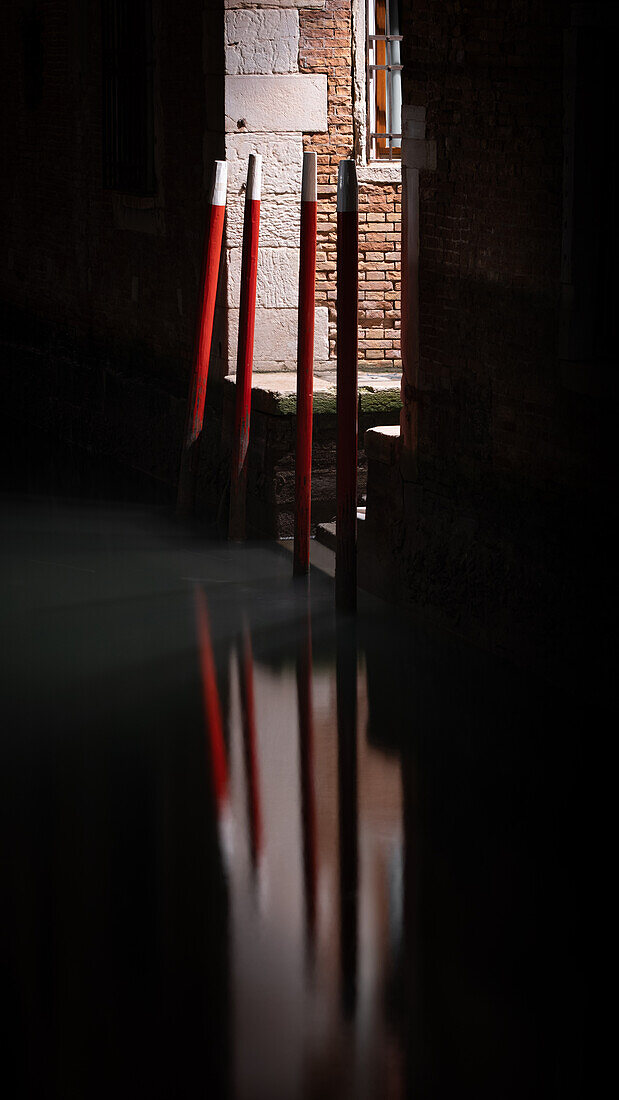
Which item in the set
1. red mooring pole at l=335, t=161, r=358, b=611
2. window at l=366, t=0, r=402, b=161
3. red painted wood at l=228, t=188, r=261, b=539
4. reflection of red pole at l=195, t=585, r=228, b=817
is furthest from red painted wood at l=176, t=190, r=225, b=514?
window at l=366, t=0, r=402, b=161

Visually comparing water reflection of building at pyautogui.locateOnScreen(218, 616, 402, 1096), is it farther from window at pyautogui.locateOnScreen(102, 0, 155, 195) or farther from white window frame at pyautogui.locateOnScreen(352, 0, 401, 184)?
window at pyautogui.locateOnScreen(102, 0, 155, 195)

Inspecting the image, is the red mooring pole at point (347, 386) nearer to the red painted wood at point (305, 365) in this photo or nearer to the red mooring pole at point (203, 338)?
the red painted wood at point (305, 365)

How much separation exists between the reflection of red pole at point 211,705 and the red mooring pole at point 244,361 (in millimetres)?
878

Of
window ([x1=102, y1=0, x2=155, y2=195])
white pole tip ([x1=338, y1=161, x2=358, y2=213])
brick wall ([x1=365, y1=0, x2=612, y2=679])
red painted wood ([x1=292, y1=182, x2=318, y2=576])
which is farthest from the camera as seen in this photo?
window ([x1=102, y1=0, x2=155, y2=195])

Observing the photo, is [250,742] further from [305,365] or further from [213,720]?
[305,365]

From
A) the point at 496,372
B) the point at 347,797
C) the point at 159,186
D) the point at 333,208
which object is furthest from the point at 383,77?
the point at 347,797

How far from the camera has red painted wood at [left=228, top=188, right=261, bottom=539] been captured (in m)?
7.04

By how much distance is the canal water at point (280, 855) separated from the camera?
288cm

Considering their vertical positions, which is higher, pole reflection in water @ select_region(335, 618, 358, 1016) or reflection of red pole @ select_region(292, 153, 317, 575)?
reflection of red pole @ select_region(292, 153, 317, 575)

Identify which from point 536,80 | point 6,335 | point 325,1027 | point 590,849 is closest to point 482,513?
point 536,80

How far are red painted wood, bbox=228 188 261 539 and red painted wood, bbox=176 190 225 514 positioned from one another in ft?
0.82

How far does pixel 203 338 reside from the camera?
7410 millimetres

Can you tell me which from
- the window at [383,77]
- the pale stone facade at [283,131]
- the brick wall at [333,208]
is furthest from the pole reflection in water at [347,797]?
the window at [383,77]

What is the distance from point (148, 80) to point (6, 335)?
3.90 m
